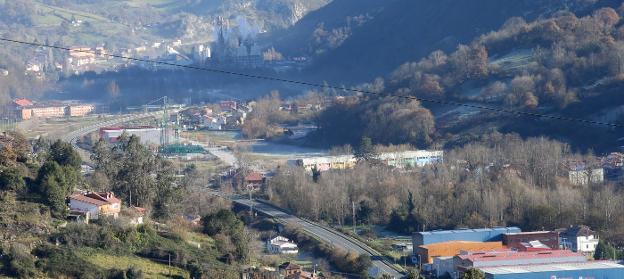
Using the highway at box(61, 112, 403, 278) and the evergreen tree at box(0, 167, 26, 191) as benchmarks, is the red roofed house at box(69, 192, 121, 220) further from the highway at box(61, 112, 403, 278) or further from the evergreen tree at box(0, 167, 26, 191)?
the highway at box(61, 112, 403, 278)

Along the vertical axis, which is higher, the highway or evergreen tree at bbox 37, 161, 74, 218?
evergreen tree at bbox 37, 161, 74, 218

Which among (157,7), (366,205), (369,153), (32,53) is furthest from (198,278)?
(157,7)

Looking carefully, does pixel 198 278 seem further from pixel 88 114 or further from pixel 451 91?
pixel 88 114

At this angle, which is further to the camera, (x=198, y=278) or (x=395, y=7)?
(x=395, y=7)

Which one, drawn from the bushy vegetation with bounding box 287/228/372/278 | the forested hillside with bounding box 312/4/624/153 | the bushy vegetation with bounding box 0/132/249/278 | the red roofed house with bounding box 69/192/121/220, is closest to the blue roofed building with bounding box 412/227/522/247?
the bushy vegetation with bounding box 287/228/372/278

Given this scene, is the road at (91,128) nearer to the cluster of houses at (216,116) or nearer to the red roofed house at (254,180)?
the cluster of houses at (216,116)

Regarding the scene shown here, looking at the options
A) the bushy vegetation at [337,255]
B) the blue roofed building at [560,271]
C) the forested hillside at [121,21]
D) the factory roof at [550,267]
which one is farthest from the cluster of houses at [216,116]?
the blue roofed building at [560,271]

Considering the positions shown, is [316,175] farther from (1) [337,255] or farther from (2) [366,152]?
(1) [337,255]

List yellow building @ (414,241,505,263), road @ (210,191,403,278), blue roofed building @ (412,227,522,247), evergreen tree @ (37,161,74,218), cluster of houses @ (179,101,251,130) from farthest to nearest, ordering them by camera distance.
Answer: cluster of houses @ (179,101,251,130), blue roofed building @ (412,227,522,247), yellow building @ (414,241,505,263), road @ (210,191,403,278), evergreen tree @ (37,161,74,218)
